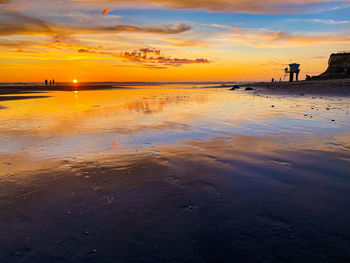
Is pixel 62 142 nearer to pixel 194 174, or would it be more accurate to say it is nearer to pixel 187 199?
pixel 194 174

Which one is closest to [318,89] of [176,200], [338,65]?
[176,200]

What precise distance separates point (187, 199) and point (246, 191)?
3.25 feet

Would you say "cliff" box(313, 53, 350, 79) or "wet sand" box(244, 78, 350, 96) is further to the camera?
"cliff" box(313, 53, 350, 79)

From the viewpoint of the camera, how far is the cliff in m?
66.6

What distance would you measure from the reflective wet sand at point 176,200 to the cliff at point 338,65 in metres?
74.7

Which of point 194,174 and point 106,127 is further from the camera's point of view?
point 106,127

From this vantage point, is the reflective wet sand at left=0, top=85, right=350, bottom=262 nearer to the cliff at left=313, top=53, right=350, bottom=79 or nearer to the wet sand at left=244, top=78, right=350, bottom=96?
the wet sand at left=244, top=78, right=350, bottom=96

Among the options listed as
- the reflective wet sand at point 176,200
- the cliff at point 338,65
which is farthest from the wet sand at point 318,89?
the cliff at point 338,65

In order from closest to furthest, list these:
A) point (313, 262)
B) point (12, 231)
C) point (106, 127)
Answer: point (313, 262) < point (12, 231) < point (106, 127)

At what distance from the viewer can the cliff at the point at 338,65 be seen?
219ft

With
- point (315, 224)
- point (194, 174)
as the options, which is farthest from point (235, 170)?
point (315, 224)

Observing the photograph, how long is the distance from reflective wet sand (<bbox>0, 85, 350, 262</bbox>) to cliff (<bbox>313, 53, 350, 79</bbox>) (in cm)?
7465

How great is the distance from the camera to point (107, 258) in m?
2.33

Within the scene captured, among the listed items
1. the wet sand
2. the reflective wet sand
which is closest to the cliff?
the wet sand
